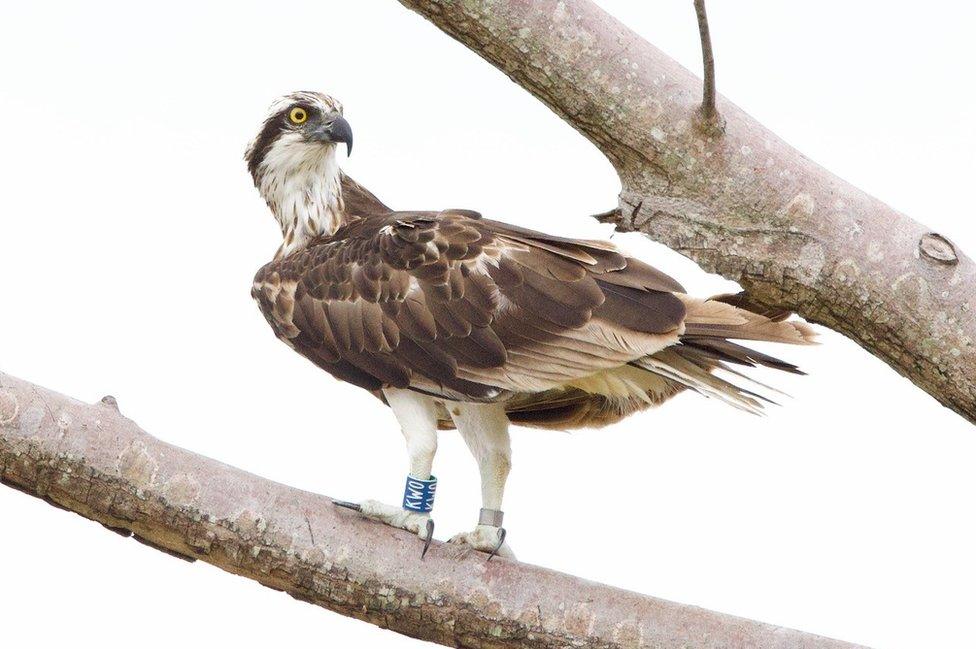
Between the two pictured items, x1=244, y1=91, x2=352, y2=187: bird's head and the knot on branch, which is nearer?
the knot on branch

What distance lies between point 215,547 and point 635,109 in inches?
80.2

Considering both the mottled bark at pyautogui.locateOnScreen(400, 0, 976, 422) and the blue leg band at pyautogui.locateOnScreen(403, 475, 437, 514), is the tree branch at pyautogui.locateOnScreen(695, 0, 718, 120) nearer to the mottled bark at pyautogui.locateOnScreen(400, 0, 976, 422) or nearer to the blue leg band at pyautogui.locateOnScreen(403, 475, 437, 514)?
the mottled bark at pyautogui.locateOnScreen(400, 0, 976, 422)

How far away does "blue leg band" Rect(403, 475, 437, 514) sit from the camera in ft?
13.4

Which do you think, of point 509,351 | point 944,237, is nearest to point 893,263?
point 944,237

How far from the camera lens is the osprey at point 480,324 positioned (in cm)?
378

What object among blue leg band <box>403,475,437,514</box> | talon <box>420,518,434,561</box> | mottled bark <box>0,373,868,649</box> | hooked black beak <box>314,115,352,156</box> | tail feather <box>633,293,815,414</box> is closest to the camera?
tail feather <box>633,293,815,414</box>

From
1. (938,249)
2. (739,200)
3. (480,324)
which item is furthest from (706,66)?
(480,324)

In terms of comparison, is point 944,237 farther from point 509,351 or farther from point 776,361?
point 509,351

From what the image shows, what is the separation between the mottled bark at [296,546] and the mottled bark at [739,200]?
1.08 metres

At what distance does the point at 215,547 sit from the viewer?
3926 millimetres

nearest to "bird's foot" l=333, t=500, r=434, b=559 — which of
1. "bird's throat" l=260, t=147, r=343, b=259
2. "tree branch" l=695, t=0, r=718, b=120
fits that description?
"bird's throat" l=260, t=147, r=343, b=259

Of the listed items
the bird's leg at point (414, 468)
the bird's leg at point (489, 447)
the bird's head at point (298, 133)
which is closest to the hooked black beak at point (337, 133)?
the bird's head at point (298, 133)

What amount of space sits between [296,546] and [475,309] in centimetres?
100

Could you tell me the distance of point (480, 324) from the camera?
12.6ft
